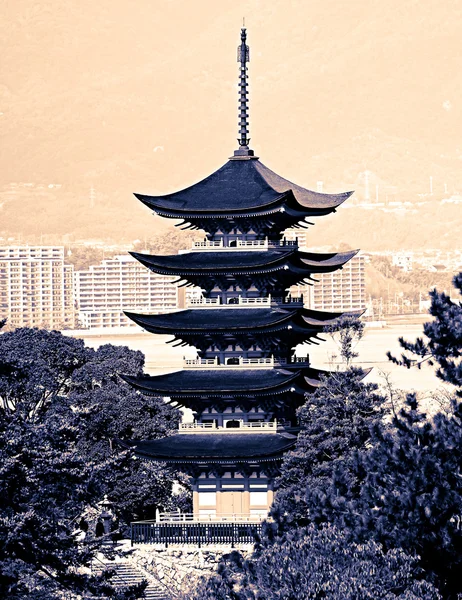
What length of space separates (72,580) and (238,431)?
919 inches

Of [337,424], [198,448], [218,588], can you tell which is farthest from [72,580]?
[198,448]

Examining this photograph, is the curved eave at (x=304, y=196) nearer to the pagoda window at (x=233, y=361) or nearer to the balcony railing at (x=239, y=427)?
the pagoda window at (x=233, y=361)

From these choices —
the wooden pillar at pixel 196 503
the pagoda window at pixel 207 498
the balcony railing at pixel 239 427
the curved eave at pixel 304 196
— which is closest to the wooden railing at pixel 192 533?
the wooden pillar at pixel 196 503

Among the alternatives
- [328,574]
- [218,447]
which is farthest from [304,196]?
[328,574]

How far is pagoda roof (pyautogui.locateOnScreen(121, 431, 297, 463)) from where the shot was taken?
54.7m

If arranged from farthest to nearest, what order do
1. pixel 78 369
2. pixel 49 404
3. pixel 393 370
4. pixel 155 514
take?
pixel 393 370
pixel 78 369
pixel 49 404
pixel 155 514

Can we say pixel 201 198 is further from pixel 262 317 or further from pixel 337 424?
pixel 337 424

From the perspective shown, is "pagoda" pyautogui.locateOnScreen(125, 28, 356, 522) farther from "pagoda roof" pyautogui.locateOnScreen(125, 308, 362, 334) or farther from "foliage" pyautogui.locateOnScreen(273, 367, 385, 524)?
"foliage" pyautogui.locateOnScreen(273, 367, 385, 524)

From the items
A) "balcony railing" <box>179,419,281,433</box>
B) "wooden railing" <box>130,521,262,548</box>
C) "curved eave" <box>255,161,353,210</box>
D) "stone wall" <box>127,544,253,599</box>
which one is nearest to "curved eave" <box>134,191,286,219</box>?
"curved eave" <box>255,161,353,210</box>

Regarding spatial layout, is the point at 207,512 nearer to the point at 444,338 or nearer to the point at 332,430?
the point at 332,430

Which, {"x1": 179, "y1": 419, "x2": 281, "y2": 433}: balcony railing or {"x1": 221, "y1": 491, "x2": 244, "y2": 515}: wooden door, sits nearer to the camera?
{"x1": 221, "y1": 491, "x2": 244, "y2": 515}: wooden door

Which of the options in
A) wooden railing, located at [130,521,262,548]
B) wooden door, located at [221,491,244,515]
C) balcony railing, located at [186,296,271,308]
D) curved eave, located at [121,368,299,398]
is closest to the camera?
wooden railing, located at [130,521,262,548]

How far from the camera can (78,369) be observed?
76562 millimetres

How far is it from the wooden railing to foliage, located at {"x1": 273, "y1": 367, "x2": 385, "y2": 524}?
3986mm
